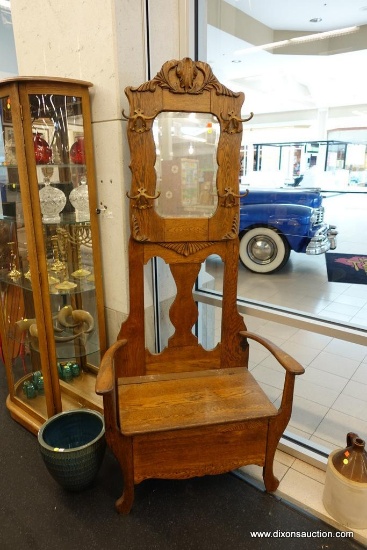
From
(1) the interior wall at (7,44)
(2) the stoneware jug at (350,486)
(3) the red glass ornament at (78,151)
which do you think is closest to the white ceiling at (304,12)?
(3) the red glass ornament at (78,151)

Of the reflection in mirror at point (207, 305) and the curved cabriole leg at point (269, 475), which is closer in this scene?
the curved cabriole leg at point (269, 475)

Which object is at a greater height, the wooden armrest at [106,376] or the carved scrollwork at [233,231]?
the carved scrollwork at [233,231]

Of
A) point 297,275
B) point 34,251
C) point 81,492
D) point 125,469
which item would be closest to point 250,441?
point 125,469

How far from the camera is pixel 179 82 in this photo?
1531mm

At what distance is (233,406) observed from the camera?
1.59 metres

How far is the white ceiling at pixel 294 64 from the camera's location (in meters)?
1.82

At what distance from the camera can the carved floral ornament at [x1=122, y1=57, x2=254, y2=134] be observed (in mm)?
1502

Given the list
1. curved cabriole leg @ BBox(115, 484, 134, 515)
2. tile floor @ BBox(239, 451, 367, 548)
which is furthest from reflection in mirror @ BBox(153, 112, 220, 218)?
tile floor @ BBox(239, 451, 367, 548)

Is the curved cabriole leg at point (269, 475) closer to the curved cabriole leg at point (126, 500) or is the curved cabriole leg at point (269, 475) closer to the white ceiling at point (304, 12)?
the curved cabriole leg at point (126, 500)

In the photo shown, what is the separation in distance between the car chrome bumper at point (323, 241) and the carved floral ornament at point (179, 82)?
1.77 meters

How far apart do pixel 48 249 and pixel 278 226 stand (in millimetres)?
2849

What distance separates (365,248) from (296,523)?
6.36 feet

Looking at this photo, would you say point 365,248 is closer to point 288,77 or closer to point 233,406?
point 288,77

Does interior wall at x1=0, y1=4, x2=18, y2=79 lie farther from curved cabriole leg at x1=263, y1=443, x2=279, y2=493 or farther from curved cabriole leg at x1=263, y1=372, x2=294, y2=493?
curved cabriole leg at x1=263, y1=443, x2=279, y2=493
